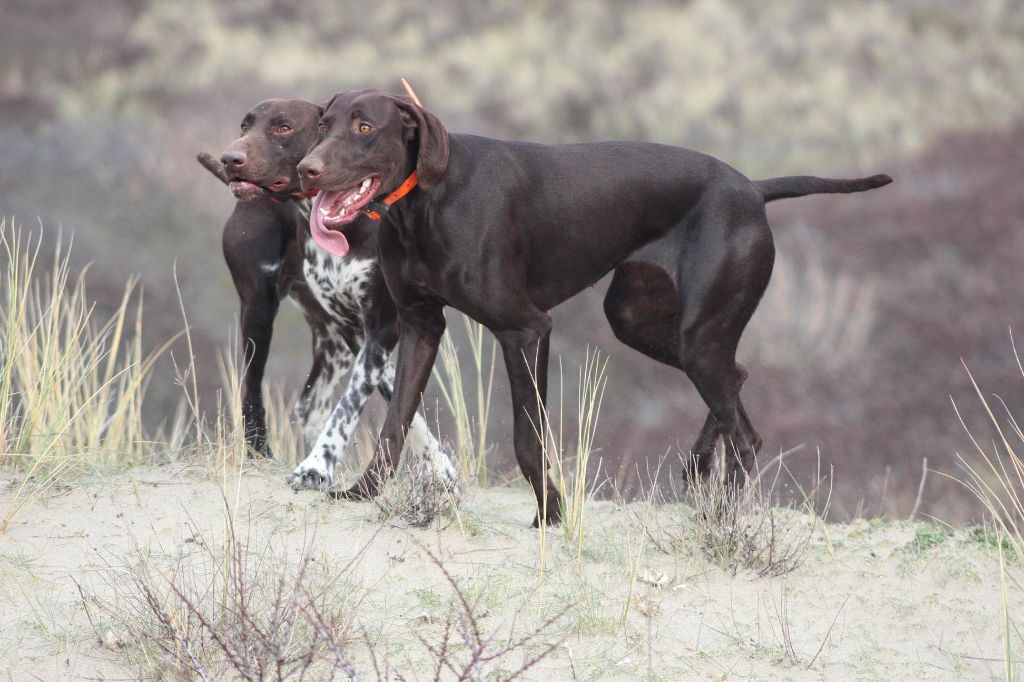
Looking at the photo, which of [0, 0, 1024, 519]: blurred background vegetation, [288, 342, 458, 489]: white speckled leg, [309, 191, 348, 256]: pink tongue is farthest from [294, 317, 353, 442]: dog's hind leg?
[0, 0, 1024, 519]: blurred background vegetation

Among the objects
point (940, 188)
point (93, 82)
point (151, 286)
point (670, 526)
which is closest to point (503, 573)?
point (670, 526)

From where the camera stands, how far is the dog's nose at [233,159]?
16.2 feet

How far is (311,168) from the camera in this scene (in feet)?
13.9

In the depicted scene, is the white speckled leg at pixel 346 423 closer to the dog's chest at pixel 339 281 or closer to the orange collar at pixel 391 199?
the dog's chest at pixel 339 281

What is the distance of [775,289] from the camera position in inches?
620

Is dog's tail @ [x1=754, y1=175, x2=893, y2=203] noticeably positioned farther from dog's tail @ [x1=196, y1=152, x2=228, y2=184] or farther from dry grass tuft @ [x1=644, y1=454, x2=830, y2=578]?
dog's tail @ [x1=196, y1=152, x2=228, y2=184]

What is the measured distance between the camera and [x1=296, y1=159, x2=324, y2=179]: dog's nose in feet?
13.9

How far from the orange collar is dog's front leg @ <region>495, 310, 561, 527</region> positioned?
22.6 inches

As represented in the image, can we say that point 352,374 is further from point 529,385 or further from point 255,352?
point 529,385

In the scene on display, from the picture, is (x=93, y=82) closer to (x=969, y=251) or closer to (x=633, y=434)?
(x=633, y=434)

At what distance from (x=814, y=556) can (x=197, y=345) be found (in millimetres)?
11022

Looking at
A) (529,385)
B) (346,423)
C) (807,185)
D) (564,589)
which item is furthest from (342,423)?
(807,185)

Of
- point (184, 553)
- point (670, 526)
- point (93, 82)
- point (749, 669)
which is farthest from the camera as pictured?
point (93, 82)

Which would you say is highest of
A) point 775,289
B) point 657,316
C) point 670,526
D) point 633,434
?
point 657,316
